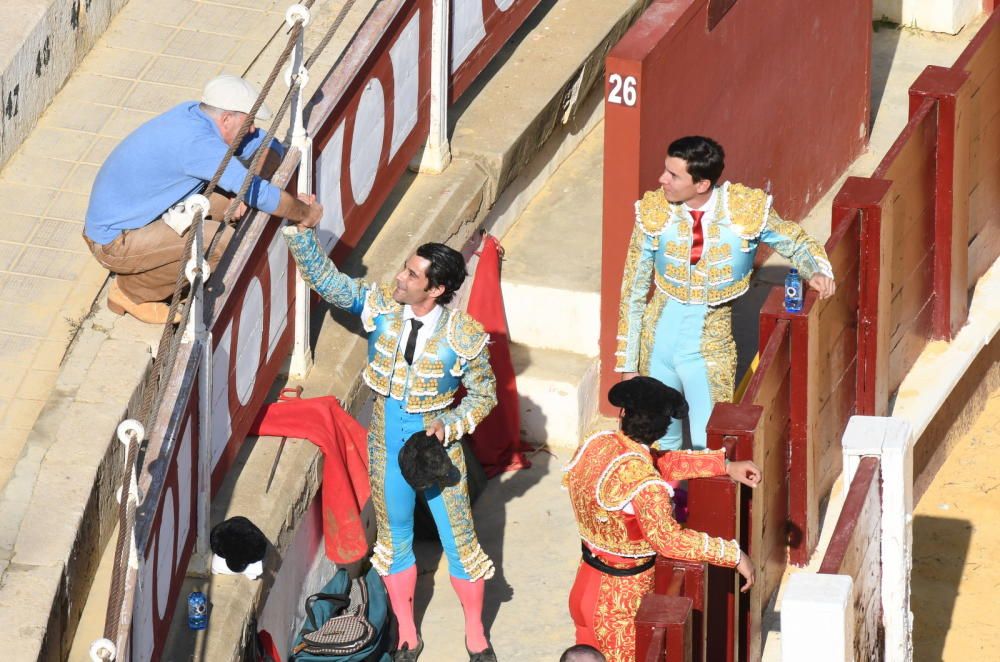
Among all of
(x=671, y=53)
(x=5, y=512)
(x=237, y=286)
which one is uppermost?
(x=671, y=53)

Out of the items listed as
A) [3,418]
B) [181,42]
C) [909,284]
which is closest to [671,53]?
[909,284]

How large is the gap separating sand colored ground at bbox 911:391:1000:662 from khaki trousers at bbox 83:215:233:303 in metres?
3.89

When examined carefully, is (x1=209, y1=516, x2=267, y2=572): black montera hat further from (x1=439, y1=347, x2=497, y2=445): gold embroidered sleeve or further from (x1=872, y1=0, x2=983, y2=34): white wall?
(x1=872, y1=0, x2=983, y2=34): white wall

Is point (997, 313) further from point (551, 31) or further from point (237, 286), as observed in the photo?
point (237, 286)

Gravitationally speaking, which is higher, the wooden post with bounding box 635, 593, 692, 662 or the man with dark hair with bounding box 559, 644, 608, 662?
the wooden post with bounding box 635, 593, 692, 662

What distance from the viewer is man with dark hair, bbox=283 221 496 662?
9.39 meters

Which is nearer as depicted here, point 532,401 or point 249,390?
point 249,390

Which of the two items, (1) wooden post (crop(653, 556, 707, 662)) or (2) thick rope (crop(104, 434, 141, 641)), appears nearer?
(2) thick rope (crop(104, 434, 141, 641))

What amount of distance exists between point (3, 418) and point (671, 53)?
3.84 metres

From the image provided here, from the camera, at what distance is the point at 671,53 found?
1139cm

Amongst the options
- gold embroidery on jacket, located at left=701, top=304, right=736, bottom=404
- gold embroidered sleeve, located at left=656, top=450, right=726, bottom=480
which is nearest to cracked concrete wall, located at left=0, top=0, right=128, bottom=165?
gold embroidery on jacket, located at left=701, top=304, right=736, bottom=404

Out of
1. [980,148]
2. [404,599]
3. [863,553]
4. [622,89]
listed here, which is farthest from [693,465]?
[980,148]

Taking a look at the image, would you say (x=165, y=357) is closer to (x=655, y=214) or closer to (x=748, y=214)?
(x=655, y=214)

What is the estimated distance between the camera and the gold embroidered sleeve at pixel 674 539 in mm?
8492
